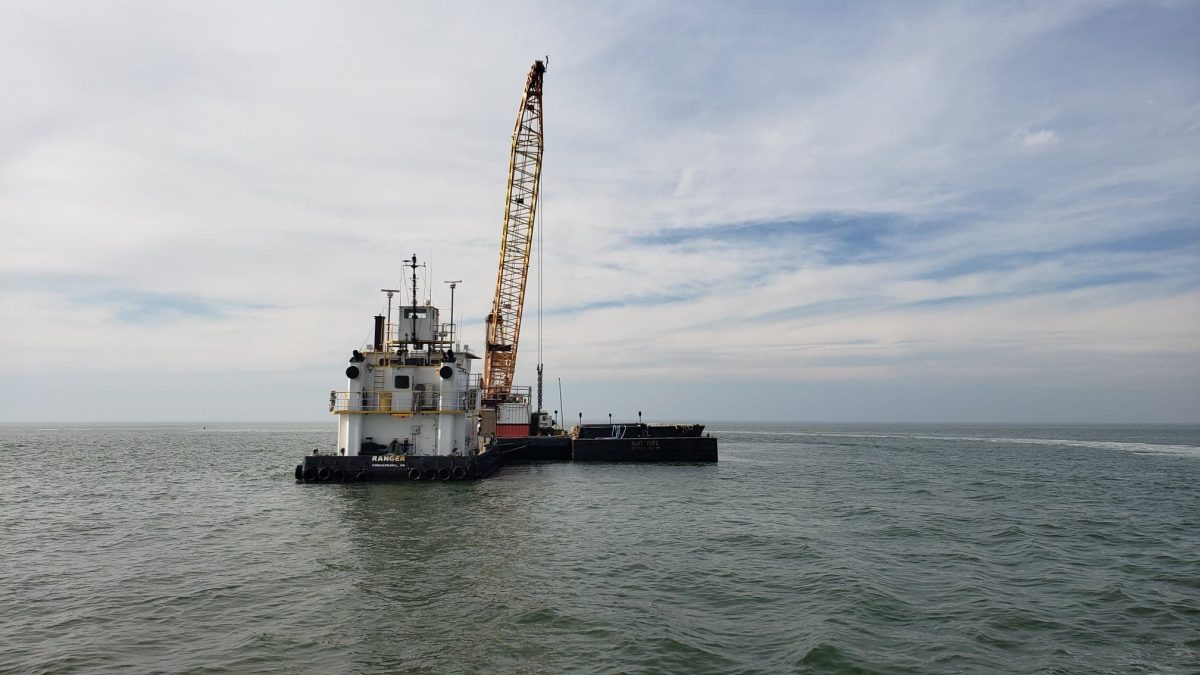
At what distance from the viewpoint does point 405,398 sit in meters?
40.3

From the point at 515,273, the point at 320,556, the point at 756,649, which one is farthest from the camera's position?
the point at 515,273

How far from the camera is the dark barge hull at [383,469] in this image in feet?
127

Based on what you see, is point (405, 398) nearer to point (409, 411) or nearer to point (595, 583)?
point (409, 411)

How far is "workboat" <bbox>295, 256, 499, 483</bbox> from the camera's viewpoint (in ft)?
128

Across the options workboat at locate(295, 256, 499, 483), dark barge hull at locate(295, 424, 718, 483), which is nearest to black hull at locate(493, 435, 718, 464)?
dark barge hull at locate(295, 424, 718, 483)

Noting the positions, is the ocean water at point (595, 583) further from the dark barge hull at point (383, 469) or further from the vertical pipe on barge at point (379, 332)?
the vertical pipe on barge at point (379, 332)

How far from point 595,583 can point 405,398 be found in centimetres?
2559

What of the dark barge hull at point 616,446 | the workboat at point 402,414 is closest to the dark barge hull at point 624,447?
the dark barge hull at point 616,446

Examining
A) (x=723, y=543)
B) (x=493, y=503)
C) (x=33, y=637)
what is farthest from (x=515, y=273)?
(x=33, y=637)

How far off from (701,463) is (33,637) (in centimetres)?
5007

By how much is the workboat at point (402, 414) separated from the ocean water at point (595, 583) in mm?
2342

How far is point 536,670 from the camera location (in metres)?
12.0

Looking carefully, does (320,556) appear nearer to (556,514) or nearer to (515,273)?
(556,514)

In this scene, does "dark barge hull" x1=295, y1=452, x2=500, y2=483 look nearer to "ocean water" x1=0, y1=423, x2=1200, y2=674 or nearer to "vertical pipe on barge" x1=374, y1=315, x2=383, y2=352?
"ocean water" x1=0, y1=423, x2=1200, y2=674
